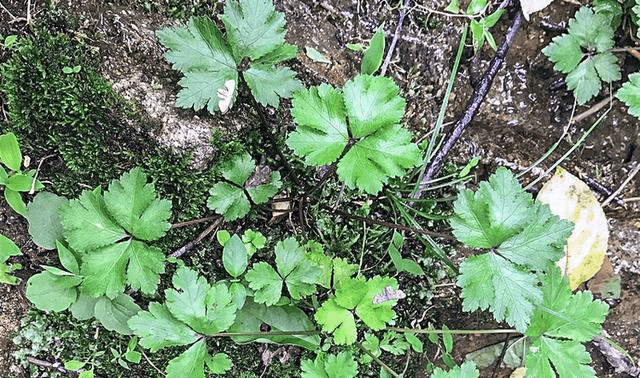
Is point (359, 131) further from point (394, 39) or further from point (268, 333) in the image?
point (268, 333)

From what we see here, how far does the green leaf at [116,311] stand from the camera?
237 centimetres

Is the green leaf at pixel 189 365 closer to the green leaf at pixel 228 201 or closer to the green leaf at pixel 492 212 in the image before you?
the green leaf at pixel 228 201

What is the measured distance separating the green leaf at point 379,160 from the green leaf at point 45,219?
1.21 metres

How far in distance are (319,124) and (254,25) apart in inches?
A: 18.1

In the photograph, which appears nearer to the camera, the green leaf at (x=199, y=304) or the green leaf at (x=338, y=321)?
the green leaf at (x=199, y=304)

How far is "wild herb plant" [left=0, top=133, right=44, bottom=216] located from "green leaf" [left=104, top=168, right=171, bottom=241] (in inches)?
14.6

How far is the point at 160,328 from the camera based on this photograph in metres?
2.24

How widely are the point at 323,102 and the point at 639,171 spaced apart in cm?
182

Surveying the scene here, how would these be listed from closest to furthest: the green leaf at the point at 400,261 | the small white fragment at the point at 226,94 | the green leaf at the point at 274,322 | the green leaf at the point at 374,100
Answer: the green leaf at the point at 374,100 < the small white fragment at the point at 226,94 < the green leaf at the point at 274,322 < the green leaf at the point at 400,261

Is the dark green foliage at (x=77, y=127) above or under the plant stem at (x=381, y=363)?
above

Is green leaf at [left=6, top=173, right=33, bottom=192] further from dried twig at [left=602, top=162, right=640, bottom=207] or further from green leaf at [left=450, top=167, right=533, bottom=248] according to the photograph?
dried twig at [left=602, top=162, right=640, bottom=207]

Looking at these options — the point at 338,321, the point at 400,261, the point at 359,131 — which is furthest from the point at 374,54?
the point at 338,321

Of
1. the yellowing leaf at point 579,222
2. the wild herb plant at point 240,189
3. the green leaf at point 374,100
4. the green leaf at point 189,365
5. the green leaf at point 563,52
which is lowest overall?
the green leaf at point 189,365

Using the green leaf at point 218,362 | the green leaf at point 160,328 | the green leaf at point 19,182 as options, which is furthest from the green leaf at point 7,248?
the green leaf at point 218,362
